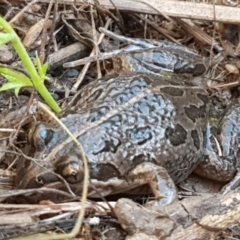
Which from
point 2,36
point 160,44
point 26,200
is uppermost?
point 2,36

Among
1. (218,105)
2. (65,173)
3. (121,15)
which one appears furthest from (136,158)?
(121,15)

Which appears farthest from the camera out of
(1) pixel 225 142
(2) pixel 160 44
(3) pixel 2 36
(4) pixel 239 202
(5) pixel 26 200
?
(2) pixel 160 44

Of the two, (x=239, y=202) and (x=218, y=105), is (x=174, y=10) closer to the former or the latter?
(x=218, y=105)

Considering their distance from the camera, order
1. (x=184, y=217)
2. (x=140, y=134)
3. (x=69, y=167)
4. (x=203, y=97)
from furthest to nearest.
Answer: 1. (x=203, y=97)
2. (x=140, y=134)
3. (x=69, y=167)
4. (x=184, y=217)

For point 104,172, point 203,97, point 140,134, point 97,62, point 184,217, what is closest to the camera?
point 184,217

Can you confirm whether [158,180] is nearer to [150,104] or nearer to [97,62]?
[150,104]

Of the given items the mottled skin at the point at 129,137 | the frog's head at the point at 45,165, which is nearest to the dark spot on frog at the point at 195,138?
the mottled skin at the point at 129,137

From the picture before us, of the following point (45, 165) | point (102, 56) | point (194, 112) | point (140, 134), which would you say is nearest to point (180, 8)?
point (102, 56)
